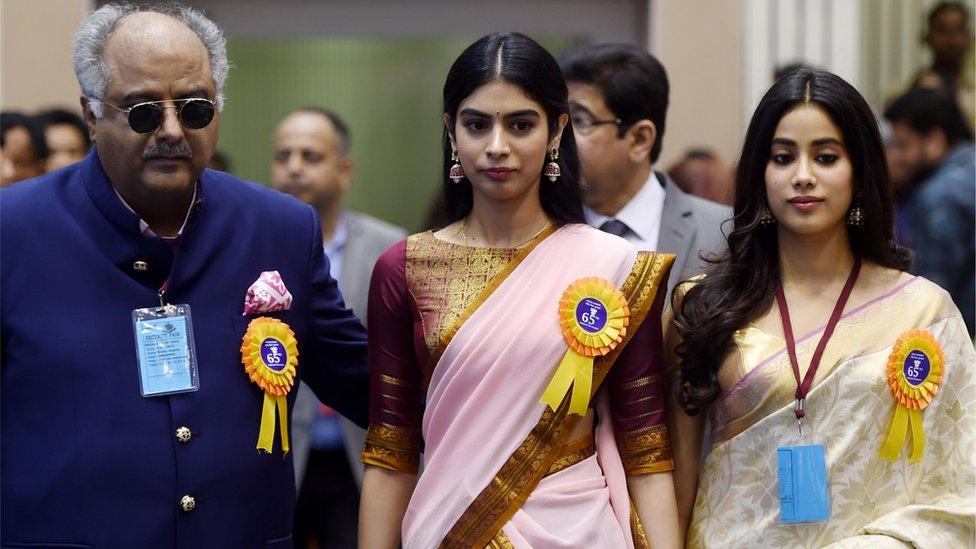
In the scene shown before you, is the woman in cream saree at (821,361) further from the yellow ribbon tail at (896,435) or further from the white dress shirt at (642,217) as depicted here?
the white dress shirt at (642,217)

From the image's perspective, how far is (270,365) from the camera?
11.5 ft

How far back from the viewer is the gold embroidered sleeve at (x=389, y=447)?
11.6 ft

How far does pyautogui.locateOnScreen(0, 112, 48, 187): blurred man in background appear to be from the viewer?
5859 millimetres

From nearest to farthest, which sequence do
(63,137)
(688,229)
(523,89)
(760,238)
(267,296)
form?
(523,89)
(267,296)
(760,238)
(688,229)
(63,137)

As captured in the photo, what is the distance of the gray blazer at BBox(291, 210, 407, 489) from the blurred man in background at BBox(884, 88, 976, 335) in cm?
212

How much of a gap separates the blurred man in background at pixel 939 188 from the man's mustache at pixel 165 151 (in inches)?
139

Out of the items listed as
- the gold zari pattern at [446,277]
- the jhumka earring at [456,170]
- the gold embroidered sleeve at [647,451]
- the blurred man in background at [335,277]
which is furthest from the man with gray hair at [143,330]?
the blurred man in background at [335,277]

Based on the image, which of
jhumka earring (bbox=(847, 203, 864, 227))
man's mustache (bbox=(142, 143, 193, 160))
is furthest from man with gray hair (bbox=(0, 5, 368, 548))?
jhumka earring (bbox=(847, 203, 864, 227))

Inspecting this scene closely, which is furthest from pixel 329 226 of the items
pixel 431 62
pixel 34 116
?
pixel 431 62

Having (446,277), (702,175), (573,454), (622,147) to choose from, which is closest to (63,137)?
(622,147)

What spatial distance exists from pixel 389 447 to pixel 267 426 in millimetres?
284

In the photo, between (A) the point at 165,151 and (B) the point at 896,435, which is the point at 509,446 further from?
(A) the point at 165,151

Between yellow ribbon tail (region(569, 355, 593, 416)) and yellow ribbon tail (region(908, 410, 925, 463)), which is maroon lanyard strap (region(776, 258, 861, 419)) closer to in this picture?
yellow ribbon tail (region(908, 410, 925, 463))

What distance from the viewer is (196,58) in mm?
3441
